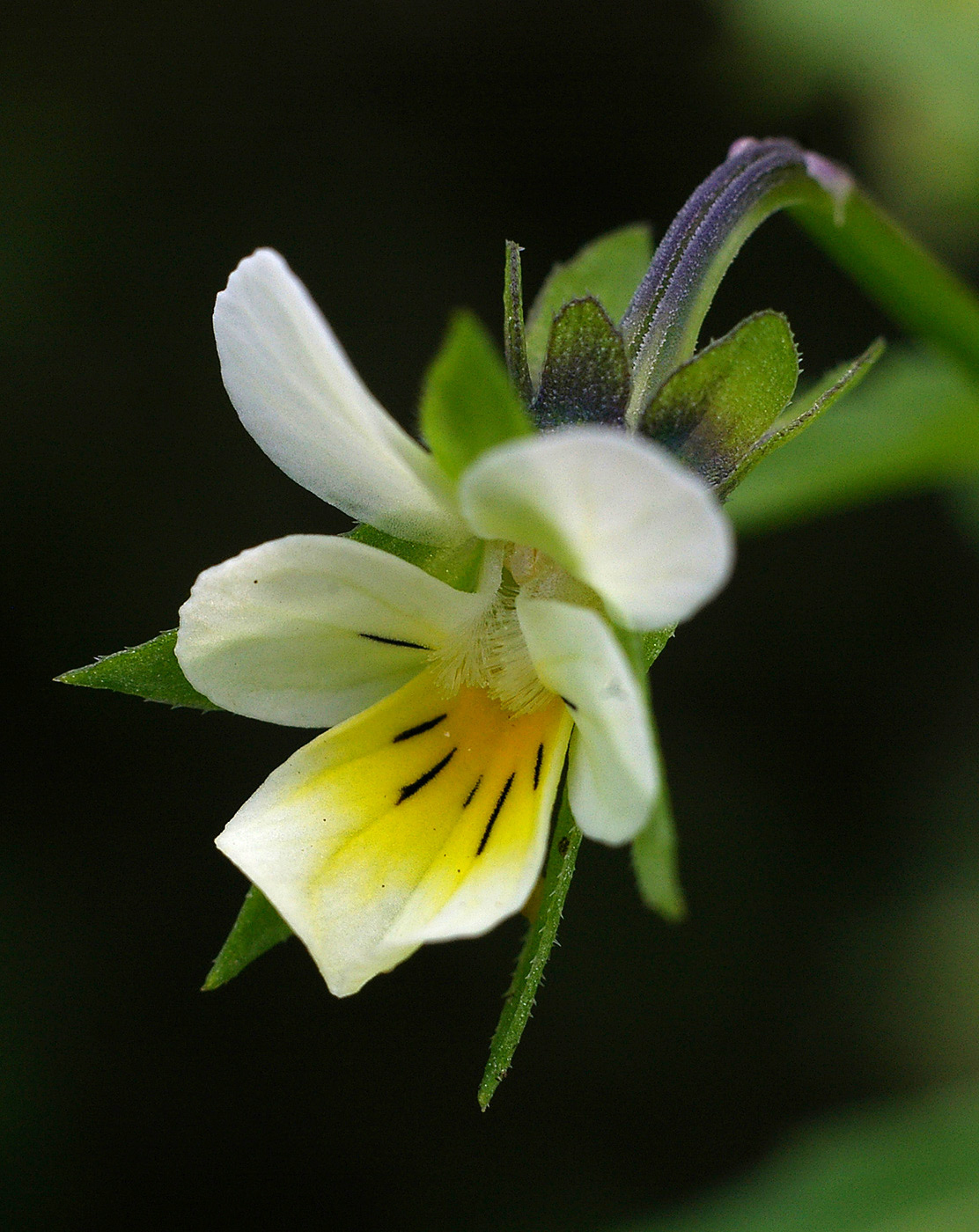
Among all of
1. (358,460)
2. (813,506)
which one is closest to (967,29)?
(813,506)

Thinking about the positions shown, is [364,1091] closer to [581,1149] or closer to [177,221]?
[581,1149]

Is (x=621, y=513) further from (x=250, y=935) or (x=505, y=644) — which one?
(x=250, y=935)

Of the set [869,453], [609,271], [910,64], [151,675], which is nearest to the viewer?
[151,675]

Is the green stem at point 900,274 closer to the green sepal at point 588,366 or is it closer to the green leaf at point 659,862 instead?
the green sepal at point 588,366

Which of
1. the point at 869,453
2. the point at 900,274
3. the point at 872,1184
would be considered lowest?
the point at 872,1184

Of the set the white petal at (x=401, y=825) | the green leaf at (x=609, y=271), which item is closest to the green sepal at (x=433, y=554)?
the white petal at (x=401, y=825)

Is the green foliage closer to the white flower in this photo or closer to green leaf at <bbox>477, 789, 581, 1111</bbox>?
the white flower

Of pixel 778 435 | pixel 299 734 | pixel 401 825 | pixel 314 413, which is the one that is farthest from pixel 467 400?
pixel 299 734

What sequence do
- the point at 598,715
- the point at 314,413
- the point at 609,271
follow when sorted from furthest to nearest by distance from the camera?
the point at 609,271 → the point at 314,413 → the point at 598,715
